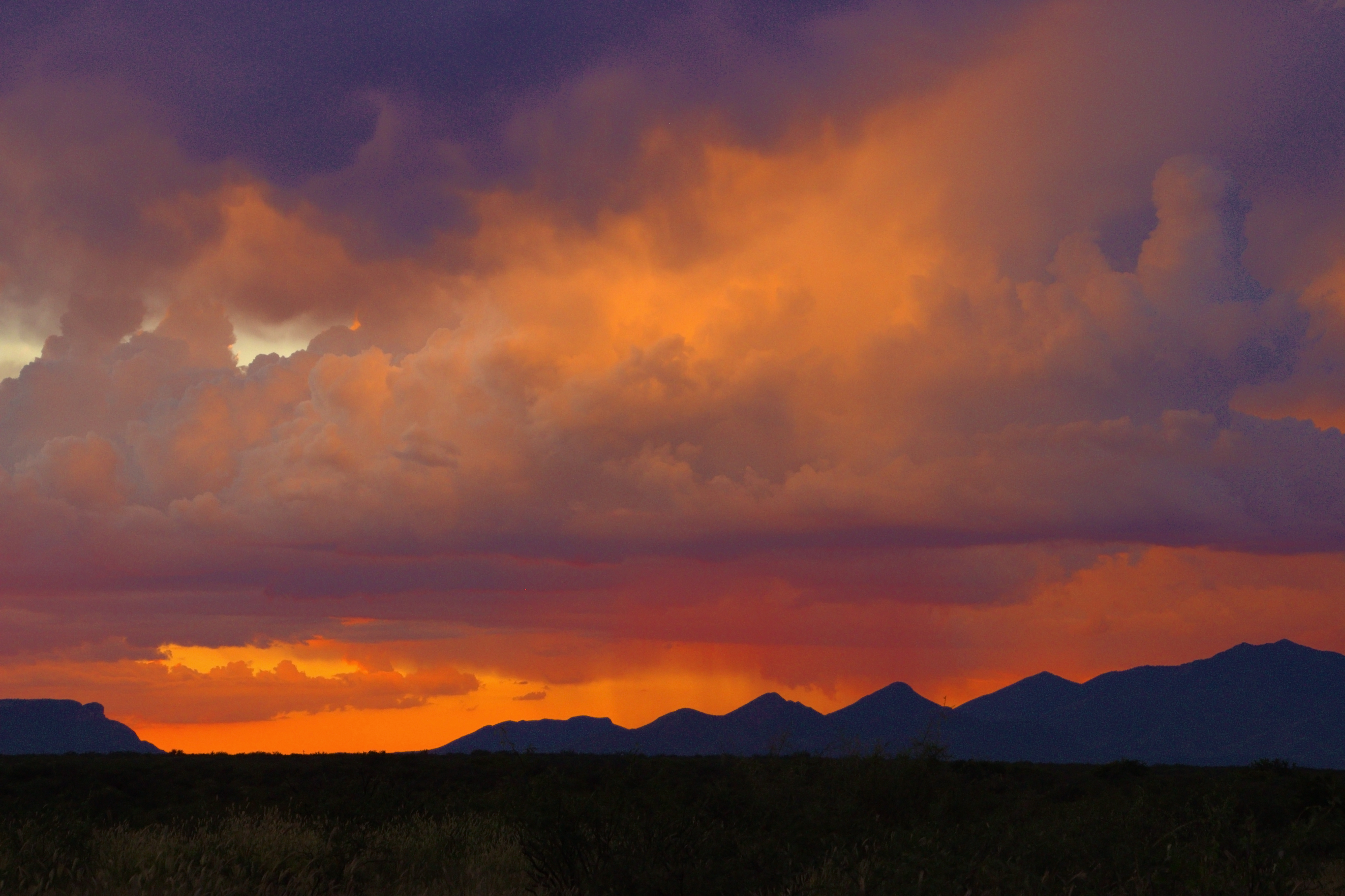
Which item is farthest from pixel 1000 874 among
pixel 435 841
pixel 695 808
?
pixel 435 841

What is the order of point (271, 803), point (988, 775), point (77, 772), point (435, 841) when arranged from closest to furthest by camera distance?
point (435, 841) < point (271, 803) < point (988, 775) < point (77, 772)

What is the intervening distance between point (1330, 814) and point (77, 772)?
184ft

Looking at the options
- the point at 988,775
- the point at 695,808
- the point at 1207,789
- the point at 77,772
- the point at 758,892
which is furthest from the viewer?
the point at 77,772

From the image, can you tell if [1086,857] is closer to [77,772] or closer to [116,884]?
[116,884]

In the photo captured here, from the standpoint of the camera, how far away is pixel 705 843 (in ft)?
53.8

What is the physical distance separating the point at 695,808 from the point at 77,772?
166 ft

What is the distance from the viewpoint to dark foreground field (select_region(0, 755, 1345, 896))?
48.1 ft

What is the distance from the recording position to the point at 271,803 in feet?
142

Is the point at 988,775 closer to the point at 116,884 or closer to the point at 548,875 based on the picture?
the point at 548,875

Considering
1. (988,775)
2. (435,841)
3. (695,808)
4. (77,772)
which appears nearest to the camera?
(695,808)

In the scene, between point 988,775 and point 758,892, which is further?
point 988,775

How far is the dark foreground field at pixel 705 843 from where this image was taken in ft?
48.1

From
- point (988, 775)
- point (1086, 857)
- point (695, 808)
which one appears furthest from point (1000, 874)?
point (988, 775)

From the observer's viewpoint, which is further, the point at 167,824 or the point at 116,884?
the point at 167,824
